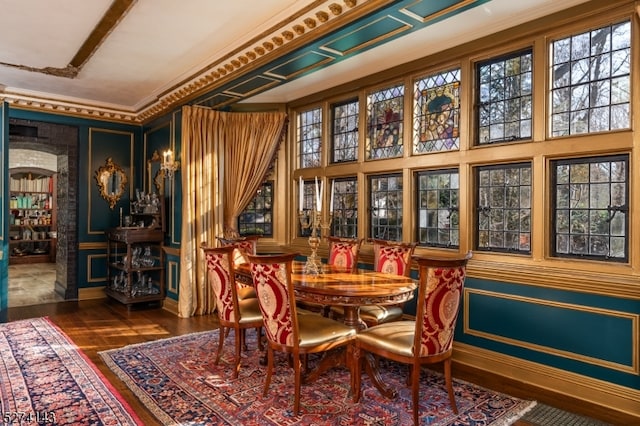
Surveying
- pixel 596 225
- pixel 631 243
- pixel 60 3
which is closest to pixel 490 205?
pixel 596 225

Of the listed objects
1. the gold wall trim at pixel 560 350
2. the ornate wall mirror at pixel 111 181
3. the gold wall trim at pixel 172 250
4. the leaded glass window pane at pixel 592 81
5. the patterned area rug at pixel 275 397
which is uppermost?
the leaded glass window pane at pixel 592 81

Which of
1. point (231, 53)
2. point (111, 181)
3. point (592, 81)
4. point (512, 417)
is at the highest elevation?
point (231, 53)

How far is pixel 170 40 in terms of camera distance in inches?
159

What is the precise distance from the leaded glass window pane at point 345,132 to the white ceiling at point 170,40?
1.07 ft

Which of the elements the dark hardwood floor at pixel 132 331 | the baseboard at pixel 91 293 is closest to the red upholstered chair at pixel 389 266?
the dark hardwood floor at pixel 132 331

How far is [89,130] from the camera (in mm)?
6422

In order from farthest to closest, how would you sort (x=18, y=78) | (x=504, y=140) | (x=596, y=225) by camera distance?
(x=18, y=78) → (x=504, y=140) → (x=596, y=225)

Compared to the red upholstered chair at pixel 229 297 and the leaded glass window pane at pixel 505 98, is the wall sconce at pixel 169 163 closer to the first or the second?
the red upholstered chair at pixel 229 297

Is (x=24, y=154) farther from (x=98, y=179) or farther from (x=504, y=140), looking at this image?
(x=504, y=140)

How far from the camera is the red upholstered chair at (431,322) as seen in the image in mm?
2543

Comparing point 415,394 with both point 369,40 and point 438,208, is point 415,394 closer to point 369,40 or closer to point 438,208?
point 438,208

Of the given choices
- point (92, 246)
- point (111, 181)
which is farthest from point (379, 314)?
point (111, 181)

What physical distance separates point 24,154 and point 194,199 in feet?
24.8

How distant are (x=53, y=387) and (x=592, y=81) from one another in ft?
14.8
